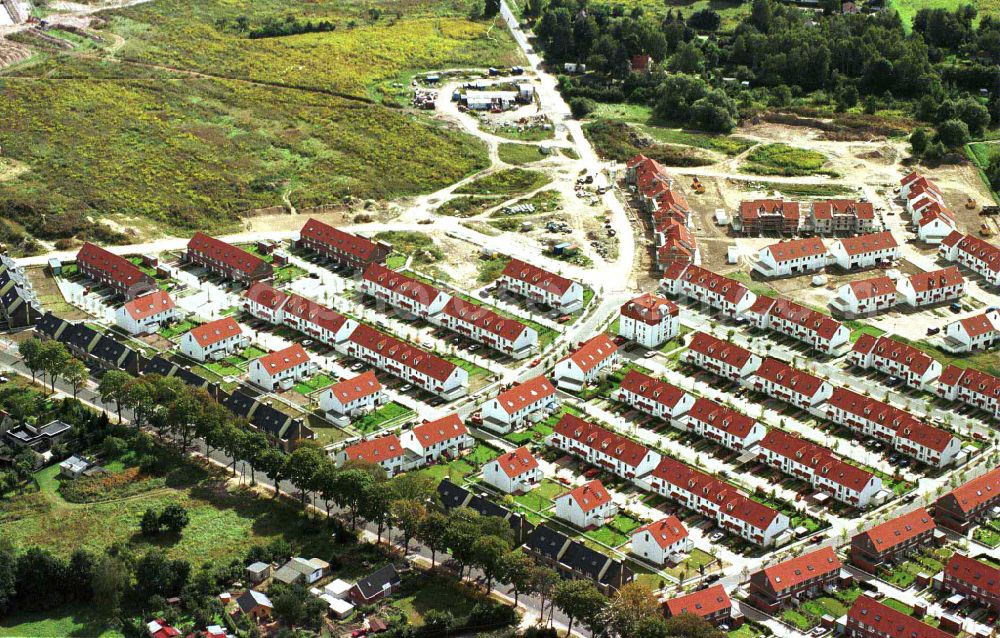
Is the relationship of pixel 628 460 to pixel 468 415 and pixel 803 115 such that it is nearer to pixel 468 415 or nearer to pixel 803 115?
pixel 468 415

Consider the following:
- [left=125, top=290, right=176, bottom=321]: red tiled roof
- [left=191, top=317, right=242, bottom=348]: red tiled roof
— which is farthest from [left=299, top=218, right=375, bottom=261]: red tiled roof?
[left=191, top=317, right=242, bottom=348]: red tiled roof

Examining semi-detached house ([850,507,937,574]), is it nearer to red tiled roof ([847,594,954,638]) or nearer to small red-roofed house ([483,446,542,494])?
red tiled roof ([847,594,954,638])

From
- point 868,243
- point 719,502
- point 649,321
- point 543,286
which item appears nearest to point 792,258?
point 868,243

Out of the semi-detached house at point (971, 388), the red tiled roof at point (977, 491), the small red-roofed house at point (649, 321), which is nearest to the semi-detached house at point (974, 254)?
the semi-detached house at point (971, 388)

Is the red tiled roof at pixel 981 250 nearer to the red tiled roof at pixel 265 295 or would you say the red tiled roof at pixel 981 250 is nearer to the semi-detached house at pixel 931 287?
the semi-detached house at pixel 931 287

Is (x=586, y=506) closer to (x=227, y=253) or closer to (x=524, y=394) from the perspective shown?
(x=524, y=394)

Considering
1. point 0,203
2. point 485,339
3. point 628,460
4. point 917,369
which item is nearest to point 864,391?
point 917,369
